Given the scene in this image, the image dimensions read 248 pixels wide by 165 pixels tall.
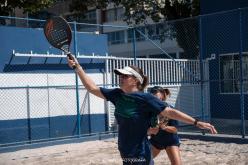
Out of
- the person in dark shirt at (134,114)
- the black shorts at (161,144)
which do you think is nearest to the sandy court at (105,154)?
the black shorts at (161,144)

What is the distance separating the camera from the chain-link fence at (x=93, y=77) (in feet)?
40.8

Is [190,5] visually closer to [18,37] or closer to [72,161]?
[18,37]

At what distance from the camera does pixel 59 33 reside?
5.14 meters

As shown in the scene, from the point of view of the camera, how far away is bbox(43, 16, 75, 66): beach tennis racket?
503 cm

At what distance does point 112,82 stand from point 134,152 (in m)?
10.5

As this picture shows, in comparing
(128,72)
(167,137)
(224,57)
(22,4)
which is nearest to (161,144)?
(167,137)

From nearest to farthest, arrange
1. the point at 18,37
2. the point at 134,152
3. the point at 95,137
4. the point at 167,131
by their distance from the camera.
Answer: the point at 134,152
the point at 167,131
the point at 18,37
the point at 95,137

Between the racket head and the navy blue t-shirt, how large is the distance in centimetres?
107

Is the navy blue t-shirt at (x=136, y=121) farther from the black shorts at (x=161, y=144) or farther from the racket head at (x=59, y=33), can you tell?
the black shorts at (x=161, y=144)

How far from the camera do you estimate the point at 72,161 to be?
10.4 metres

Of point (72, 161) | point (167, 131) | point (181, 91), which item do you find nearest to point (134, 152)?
point (167, 131)

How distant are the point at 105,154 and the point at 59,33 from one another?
6346 millimetres

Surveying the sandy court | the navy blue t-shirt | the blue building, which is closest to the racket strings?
the navy blue t-shirt

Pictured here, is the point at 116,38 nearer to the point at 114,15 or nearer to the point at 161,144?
the point at 114,15
